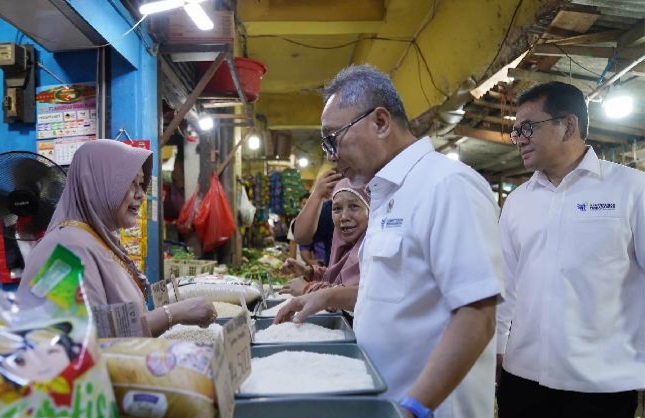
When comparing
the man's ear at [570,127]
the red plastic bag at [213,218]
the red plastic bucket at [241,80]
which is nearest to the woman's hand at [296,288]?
the man's ear at [570,127]

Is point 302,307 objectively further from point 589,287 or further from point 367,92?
point 589,287

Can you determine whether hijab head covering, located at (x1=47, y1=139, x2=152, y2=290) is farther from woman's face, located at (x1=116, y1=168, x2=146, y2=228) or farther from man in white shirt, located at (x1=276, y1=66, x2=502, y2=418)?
man in white shirt, located at (x1=276, y1=66, x2=502, y2=418)

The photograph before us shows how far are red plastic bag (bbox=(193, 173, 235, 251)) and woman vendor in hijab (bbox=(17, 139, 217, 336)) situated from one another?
396 centimetres

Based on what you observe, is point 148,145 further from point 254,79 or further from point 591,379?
point 591,379

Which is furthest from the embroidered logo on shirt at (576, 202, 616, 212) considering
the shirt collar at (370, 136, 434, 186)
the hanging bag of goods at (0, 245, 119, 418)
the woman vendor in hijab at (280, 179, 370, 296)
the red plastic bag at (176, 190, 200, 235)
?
the red plastic bag at (176, 190, 200, 235)

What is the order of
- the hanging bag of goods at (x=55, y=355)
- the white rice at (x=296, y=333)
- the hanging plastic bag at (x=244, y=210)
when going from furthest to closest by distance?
the hanging plastic bag at (x=244, y=210)
the white rice at (x=296, y=333)
the hanging bag of goods at (x=55, y=355)

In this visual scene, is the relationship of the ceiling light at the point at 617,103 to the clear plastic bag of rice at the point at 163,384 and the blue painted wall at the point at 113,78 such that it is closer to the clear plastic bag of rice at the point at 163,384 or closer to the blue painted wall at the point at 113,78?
the blue painted wall at the point at 113,78

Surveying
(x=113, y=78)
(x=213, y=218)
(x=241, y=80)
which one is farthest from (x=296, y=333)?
(x=213, y=218)

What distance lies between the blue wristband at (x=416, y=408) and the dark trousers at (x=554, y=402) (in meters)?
1.50

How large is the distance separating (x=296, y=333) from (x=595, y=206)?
5.18ft

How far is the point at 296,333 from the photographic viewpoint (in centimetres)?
172

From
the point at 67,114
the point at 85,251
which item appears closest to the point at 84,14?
the point at 67,114

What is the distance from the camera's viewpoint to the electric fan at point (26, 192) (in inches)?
107

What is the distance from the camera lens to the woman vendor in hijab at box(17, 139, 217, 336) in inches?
68.5
